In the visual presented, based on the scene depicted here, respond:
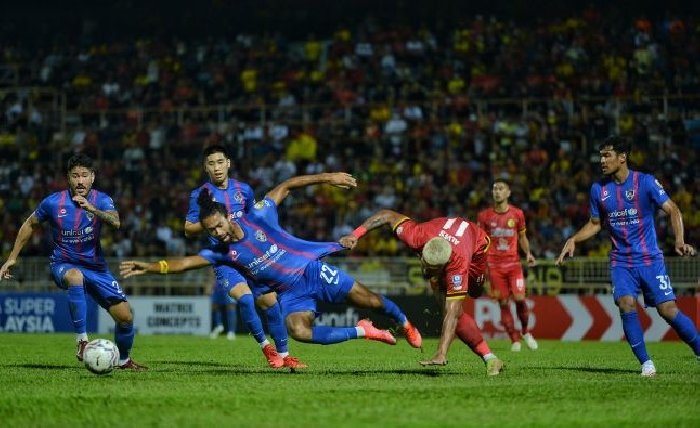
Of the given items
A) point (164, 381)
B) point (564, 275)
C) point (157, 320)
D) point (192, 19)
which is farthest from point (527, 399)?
point (192, 19)

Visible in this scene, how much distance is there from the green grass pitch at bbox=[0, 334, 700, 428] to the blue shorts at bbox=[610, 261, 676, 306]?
84 centimetres

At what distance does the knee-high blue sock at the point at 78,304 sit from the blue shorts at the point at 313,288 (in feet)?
9.66

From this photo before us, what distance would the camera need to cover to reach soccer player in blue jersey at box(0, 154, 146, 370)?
13.2 meters

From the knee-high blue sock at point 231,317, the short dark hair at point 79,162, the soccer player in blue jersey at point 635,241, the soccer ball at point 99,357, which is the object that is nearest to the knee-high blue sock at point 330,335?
the soccer ball at point 99,357

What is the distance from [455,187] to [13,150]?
1372 cm

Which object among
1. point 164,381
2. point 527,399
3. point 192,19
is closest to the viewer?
point 527,399

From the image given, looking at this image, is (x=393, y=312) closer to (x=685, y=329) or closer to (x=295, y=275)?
(x=295, y=275)

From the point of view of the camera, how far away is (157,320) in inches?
1053

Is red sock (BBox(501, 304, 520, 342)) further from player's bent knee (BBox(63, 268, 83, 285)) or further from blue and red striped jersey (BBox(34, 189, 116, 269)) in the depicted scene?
player's bent knee (BBox(63, 268, 83, 285))

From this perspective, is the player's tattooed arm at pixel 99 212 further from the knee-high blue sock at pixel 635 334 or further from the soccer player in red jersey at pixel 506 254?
the soccer player in red jersey at pixel 506 254

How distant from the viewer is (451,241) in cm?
1170

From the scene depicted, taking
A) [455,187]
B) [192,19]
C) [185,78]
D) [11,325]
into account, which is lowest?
[11,325]

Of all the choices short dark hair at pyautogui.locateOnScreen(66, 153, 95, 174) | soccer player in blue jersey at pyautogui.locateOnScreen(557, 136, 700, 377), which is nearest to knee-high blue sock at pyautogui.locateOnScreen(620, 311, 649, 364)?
soccer player in blue jersey at pyautogui.locateOnScreen(557, 136, 700, 377)

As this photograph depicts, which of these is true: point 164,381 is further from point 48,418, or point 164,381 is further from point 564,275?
point 564,275
